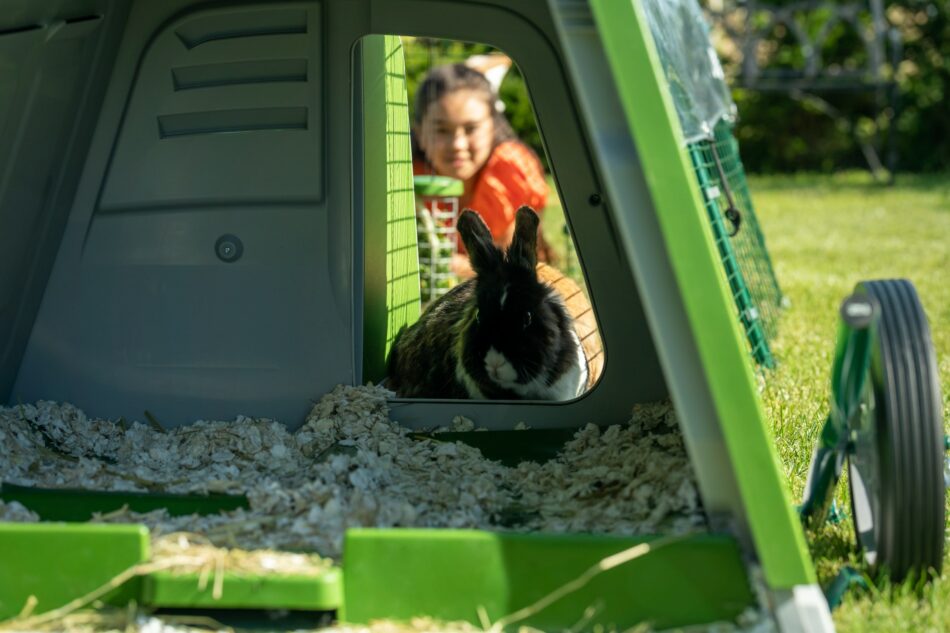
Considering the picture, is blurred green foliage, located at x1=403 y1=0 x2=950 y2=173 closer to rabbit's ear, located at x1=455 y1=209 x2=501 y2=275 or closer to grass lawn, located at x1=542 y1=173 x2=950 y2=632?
grass lawn, located at x1=542 y1=173 x2=950 y2=632

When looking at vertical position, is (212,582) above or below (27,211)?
below

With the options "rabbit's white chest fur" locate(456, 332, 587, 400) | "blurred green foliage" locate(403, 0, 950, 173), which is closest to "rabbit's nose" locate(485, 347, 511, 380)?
"rabbit's white chest fur" locate(456, 332, 587, 400)

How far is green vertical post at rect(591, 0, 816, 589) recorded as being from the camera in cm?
162

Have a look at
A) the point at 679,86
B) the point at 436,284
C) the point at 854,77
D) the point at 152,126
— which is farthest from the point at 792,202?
the point at 152,126

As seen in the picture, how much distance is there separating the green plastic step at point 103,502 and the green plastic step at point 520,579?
0.42 metres

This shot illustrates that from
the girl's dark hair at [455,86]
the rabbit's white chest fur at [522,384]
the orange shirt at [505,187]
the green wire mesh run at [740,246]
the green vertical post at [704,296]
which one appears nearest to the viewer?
the green vertical post at [704,296]

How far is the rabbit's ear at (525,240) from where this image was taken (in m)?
3.01

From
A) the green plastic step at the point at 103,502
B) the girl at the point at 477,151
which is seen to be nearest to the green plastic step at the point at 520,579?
the green plastic step at the point at 103,502

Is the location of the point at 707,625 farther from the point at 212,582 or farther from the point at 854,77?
the point at 854,77

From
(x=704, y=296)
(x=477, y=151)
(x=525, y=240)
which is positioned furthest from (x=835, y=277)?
(x=704, y=296)

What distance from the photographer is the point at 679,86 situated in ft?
9.75

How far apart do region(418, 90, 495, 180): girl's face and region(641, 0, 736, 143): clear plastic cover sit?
107 centimetres

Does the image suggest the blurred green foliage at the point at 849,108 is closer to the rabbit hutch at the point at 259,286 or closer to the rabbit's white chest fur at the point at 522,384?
the rabbit's white chest fur at the point at 522,384

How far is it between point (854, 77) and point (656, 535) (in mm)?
8843
